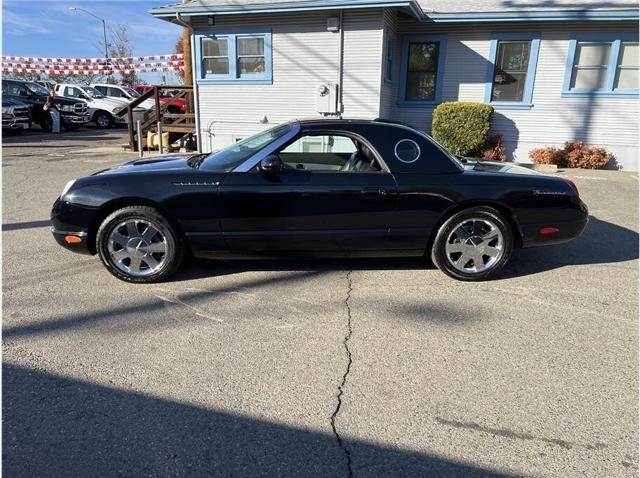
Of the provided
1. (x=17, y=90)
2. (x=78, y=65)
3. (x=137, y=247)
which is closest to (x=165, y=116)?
(x=17, y=90)

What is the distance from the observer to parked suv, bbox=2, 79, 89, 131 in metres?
18.4

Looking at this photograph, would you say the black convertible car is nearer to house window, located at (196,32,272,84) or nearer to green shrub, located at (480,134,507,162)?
green shrub, located at (480,134,507,162)

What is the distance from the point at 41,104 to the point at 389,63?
1512cm

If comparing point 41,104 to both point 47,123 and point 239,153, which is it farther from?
point 239,153

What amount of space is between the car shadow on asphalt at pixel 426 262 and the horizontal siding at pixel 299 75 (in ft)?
21.7

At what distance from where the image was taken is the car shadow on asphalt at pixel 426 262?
4.46 meters

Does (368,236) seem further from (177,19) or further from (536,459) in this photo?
(177,19)

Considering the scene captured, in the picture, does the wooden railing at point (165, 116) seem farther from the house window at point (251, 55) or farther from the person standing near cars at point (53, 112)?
the person standing near cars at point (53, 112)

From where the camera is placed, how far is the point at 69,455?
214 cm

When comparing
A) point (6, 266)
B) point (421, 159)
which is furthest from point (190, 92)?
point (421, 159)

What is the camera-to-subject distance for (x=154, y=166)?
4309 millimetres

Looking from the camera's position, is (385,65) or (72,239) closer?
(72,239)

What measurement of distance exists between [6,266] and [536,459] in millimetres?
4783

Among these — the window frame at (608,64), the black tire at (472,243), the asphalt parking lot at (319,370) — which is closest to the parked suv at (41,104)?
the asphalt parking lot at (319,370)
